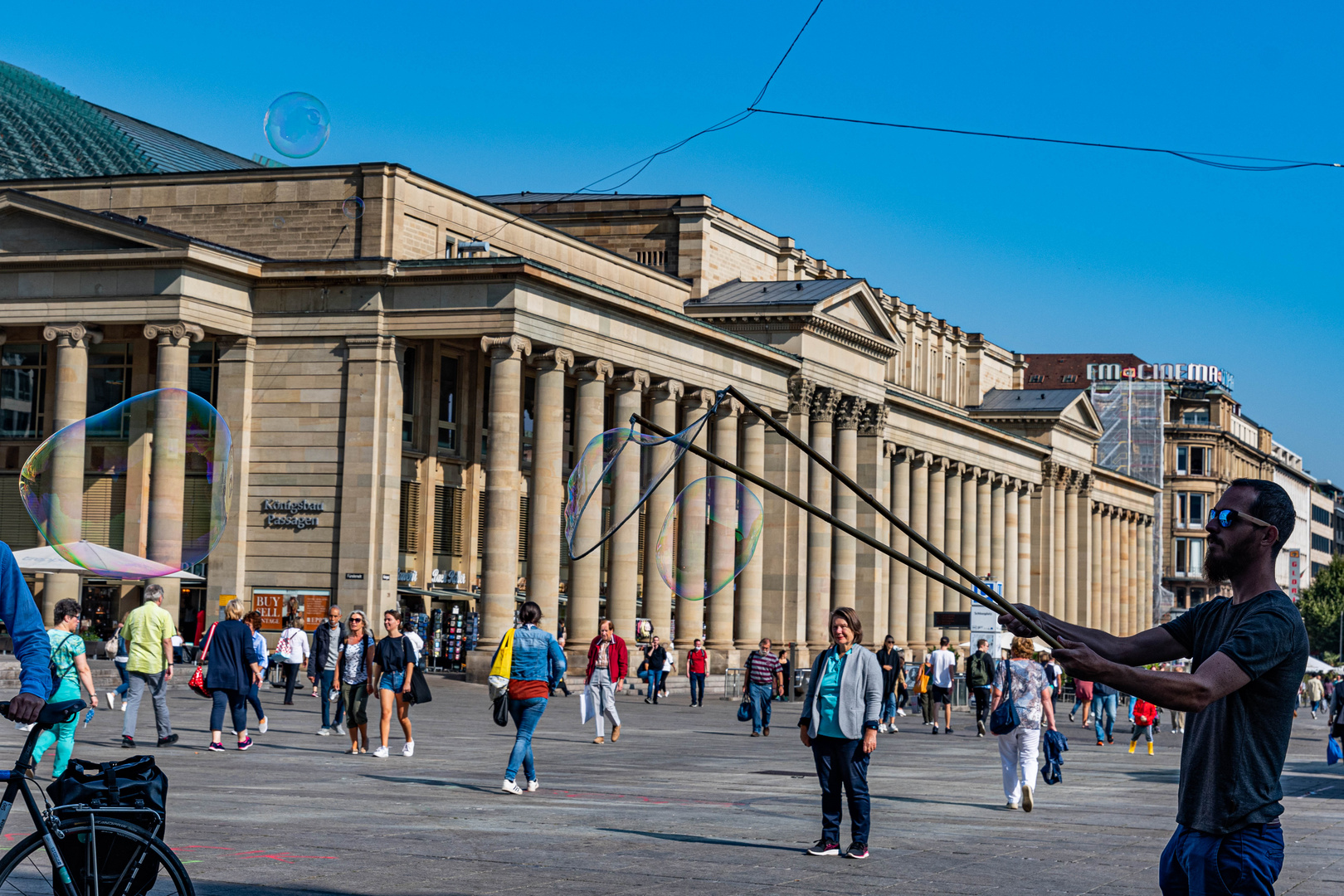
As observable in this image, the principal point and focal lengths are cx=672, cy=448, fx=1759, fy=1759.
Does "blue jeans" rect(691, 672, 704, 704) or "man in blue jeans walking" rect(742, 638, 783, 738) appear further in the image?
"blue jeans" rect(691, 672, 704, 704)

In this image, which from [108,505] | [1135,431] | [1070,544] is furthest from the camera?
[1135,431]

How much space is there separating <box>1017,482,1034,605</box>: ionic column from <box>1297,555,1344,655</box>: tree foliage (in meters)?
41.1

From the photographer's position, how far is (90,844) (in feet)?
24.3

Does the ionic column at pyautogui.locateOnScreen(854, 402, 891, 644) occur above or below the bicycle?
above

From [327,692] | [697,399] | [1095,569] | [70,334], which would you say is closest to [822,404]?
[697,399]

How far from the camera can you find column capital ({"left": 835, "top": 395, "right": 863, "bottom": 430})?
71438 millimetres

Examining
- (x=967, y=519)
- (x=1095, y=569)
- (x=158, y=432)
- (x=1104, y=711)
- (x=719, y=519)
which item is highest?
(x=158, y=432)

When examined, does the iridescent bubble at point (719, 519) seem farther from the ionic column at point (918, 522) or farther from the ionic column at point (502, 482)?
the ionic column at point (918, 522)

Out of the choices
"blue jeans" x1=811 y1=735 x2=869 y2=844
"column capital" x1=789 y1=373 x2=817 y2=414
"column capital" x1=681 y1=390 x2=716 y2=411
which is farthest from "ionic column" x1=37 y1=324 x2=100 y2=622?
"blue jeans" x1=811 y1=735 x2=869 y2=844

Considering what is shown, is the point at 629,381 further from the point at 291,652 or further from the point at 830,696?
the point at 830,696

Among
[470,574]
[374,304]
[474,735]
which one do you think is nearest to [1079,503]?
[470,574]

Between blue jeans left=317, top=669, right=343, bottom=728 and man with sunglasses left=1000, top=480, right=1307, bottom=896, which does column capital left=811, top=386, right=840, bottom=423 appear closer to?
blue jeans left=317, top=669, right=343, bottom=728

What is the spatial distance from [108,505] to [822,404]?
2878cm

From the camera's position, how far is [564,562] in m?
63.9
